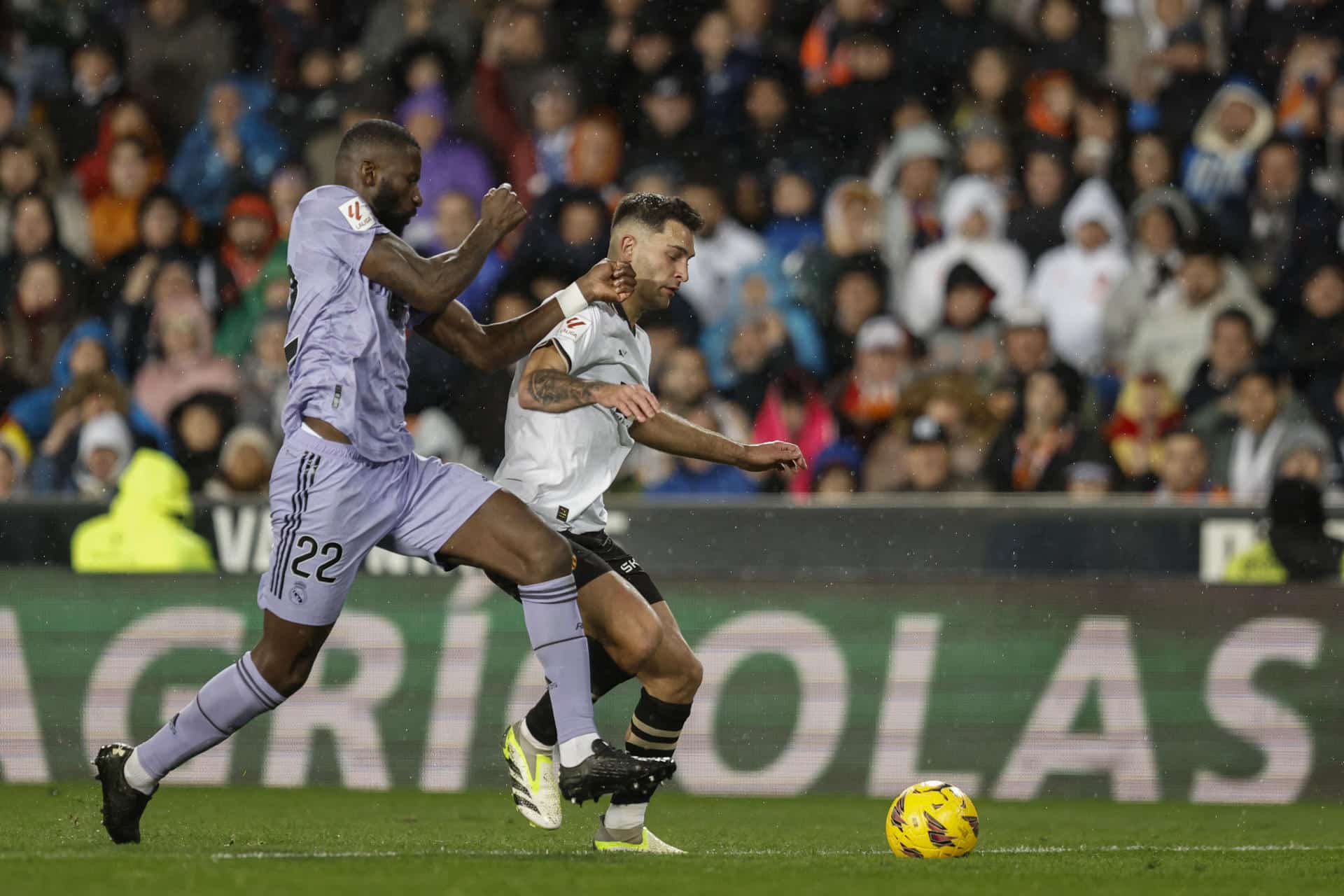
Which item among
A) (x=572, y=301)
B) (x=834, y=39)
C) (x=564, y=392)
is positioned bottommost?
(x=564, y=392)

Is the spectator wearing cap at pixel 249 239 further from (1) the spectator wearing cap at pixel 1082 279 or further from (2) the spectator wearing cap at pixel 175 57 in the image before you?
(1) the spectator wearing cap at pixel 1082 279

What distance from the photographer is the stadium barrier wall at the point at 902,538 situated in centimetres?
999

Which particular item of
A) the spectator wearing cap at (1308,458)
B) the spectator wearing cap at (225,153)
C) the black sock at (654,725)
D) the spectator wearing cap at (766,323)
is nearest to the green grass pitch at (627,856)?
the black sock at (654,725)

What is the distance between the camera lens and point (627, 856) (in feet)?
21.6

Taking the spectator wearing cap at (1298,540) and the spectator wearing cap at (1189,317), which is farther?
the spectator wearing cap at (1189,317)

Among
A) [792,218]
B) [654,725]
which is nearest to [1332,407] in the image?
[792,218]

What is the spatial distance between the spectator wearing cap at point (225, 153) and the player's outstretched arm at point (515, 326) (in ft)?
26.3

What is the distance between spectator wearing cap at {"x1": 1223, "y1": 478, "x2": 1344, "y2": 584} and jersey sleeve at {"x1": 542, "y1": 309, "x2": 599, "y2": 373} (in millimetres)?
3991

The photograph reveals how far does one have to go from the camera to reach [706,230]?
12984mm

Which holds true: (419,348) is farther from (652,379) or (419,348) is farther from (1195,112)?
(1195,112)

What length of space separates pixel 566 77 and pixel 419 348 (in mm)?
2521

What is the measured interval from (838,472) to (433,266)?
5.37 metres

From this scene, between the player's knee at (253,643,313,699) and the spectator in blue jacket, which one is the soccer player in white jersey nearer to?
the player's knee at (253,643,313,699)

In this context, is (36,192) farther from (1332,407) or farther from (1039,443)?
(1332,407)
